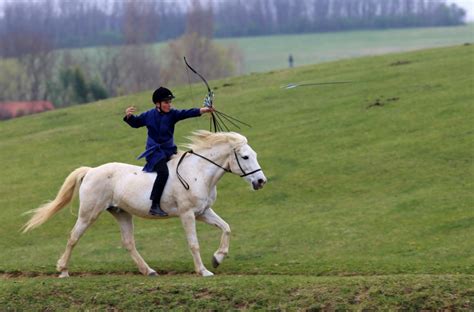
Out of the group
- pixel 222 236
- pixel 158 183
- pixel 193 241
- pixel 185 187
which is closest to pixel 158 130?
pixel 158 183

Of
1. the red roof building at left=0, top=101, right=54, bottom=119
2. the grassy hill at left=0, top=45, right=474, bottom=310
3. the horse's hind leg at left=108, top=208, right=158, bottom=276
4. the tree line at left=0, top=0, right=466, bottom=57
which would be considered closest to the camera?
the grassy hill at left=0, top=45, right=474, bottom=310

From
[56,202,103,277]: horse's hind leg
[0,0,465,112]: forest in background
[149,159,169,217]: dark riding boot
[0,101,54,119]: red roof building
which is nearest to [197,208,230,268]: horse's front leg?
[149,159,169,217]: dark riding boot

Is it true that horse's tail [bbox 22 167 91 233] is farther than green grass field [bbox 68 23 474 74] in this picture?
No

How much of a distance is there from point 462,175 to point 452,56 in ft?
53.0

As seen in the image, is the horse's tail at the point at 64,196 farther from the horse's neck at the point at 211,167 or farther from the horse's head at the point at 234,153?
the horse's neck at the point at 211,167

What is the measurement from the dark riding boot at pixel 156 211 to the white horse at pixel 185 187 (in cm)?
7

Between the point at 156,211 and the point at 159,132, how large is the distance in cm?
121

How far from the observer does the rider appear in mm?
13125

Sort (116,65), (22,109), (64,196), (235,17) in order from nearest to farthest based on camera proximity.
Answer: (64,196)
(22,109)
(116,65)
(235,17)

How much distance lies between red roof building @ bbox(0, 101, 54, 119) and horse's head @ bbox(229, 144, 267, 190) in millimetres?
56313

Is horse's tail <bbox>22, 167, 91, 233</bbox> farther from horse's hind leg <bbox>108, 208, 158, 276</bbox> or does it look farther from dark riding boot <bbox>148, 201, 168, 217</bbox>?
dark riding boot <bbox>148, 201, 168, 217</bbox>

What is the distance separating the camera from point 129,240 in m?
13.9

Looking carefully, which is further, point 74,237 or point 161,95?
point 74,237

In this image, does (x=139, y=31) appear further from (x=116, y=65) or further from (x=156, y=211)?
(x=156, y=211)
